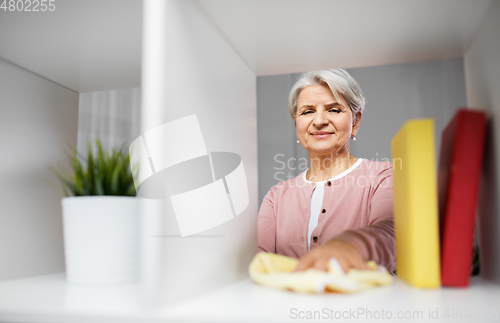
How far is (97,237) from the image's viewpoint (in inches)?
28.0

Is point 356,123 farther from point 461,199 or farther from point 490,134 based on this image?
point 461,199

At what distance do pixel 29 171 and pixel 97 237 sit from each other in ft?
1.07

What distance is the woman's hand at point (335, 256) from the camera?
20.9 inches

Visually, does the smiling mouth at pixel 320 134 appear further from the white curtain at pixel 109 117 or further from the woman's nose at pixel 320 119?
the white curtain at pixel 109 117

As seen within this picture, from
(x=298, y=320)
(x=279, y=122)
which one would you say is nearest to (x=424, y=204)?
(x=298, y=320)

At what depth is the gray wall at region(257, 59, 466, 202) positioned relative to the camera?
1.19 metres

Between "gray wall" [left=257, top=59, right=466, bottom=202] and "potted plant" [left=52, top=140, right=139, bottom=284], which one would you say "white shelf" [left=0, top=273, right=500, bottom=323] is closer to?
"potted plant" [left=52, top=140, right=139, bottom=284]

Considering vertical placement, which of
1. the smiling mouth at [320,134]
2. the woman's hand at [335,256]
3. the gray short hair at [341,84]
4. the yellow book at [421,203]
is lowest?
the woman's hand at [335,256]

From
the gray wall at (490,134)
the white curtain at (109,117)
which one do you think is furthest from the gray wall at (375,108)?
the white curtain at (109,117)

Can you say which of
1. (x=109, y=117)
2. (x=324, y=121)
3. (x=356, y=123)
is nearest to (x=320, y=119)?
(x=324, y=121)

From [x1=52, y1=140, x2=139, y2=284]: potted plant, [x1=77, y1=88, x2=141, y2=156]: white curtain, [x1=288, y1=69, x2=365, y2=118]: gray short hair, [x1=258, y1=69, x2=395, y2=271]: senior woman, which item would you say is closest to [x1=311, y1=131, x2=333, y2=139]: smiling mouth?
[x1=258, y1=69, x2=395, y2=271]: senior woman

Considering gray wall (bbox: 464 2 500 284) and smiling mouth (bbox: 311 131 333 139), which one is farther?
smiling mouth (bbox: 311 131 333 139)

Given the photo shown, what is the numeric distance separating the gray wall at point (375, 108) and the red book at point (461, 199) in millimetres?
577

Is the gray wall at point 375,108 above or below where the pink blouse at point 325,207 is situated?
above
